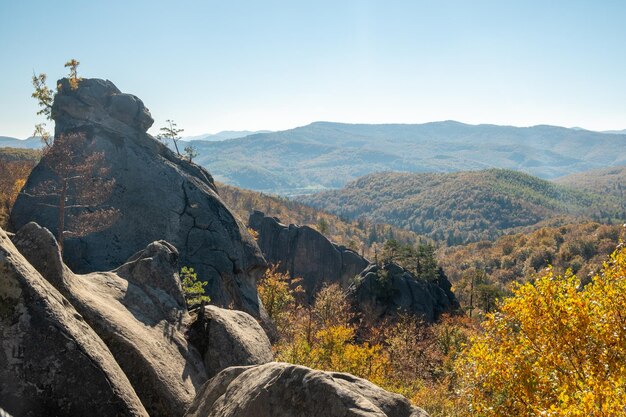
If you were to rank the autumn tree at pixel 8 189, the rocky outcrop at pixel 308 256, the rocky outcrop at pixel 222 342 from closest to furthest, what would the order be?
the rocky outcrop at pixel 222 342 → the autumn tree at pixel 8 189 → the rocky outcrop at pixel 308 256

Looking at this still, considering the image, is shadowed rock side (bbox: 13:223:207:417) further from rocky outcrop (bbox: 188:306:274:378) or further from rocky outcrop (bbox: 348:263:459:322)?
rocky outcrop (bbox: 348:263:459:322)

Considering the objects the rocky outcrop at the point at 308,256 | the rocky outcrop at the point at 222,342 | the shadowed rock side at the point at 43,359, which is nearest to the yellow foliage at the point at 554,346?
the rocky outcrop at the point at 222,342

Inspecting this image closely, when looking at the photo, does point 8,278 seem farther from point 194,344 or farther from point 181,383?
point 194,344

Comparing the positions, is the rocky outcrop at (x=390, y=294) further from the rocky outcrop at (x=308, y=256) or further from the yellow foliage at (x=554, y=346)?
the yellow foliage at (x=554, y=346)

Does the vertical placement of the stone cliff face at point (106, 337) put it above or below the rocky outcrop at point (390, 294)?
above

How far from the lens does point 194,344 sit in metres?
20.6

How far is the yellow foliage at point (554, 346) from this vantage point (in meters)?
17.0

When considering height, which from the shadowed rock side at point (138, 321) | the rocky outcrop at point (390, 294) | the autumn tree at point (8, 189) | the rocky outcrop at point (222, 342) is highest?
the autumn tree at point (8, 189)

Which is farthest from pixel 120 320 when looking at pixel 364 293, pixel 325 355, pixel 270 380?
pixel 364 293

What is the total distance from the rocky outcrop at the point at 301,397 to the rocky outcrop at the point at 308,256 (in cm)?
11632

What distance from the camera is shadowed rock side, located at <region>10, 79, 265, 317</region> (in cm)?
4806

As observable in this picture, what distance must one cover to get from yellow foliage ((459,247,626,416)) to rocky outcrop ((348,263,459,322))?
77855 mm

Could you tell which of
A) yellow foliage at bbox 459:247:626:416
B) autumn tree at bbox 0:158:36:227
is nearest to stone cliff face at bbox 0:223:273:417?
yellow foliage at bbox 459:247:626:416

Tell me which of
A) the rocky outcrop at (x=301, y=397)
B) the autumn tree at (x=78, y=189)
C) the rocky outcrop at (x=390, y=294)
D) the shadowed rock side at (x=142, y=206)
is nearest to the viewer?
the rocky outcrop at (x=301, y=397)
